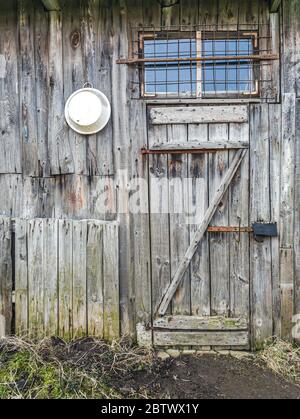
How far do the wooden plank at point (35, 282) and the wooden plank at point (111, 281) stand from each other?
2.07 ft

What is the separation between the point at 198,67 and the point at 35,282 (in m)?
2.60

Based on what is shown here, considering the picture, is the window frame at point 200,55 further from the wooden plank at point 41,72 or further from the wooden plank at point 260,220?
the wooden plank at point 41,72

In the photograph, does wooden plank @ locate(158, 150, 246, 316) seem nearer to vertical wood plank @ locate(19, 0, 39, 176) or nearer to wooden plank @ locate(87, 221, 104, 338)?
wooden plank @ locate(87, 221, 104, 338)

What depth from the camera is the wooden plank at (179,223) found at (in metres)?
3.01

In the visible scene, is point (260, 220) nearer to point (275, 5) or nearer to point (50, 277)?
point (275, 5)

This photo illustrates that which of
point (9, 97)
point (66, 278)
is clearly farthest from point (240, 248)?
point (9, 97)

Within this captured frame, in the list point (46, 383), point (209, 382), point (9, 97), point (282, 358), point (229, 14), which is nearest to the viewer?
point (46, 383)

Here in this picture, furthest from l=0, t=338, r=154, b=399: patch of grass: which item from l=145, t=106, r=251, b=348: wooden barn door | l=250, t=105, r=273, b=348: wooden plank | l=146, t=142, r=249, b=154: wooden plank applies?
l=146, t=142, r=249, b=154: wooden plank

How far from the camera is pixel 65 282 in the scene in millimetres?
3064

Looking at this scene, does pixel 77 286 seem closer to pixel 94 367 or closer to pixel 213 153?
pixel 94 367

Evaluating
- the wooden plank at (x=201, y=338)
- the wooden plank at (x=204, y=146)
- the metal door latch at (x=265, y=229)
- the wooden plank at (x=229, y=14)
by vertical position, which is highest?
the wooden plank at (x=229, y=14)

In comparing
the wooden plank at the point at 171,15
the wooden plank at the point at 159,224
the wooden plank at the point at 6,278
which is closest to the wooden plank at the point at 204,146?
the wooden plank at the point at 159,224

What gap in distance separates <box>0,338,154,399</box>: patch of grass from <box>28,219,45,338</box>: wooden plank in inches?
7.5
